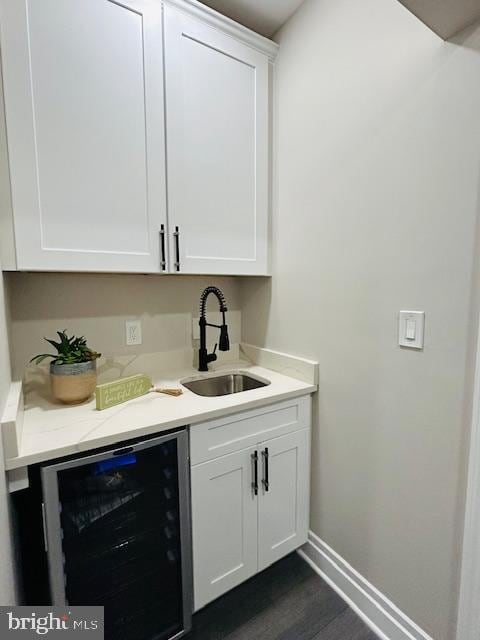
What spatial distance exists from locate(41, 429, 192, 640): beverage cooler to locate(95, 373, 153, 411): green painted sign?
0.76 ft

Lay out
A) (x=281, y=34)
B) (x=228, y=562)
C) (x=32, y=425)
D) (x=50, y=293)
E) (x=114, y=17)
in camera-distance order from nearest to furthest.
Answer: (x=32, y=425), (x=114, y=17), (x=228, y=562), (x=50, y=293), (x=281, y=34)

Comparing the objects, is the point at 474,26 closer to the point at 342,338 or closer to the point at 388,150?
the point at 388,150

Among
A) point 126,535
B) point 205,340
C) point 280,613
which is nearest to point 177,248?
point 205,340

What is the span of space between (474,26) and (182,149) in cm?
104

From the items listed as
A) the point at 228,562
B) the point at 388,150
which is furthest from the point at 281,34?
the point at 228,562

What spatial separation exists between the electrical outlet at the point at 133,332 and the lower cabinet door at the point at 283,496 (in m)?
0.83

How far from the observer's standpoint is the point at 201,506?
4.00ft

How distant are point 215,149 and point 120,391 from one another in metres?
1.17

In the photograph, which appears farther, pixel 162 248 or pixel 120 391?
pixel 162 248

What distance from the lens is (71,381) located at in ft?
4.00

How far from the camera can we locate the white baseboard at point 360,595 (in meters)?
1.19

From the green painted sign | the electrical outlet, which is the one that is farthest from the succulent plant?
the electrical outlet

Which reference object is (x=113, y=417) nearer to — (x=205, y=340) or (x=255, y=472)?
(x=255, y=472)

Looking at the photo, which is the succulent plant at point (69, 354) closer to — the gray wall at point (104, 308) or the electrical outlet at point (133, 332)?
the gray wall at point (104, 308)
